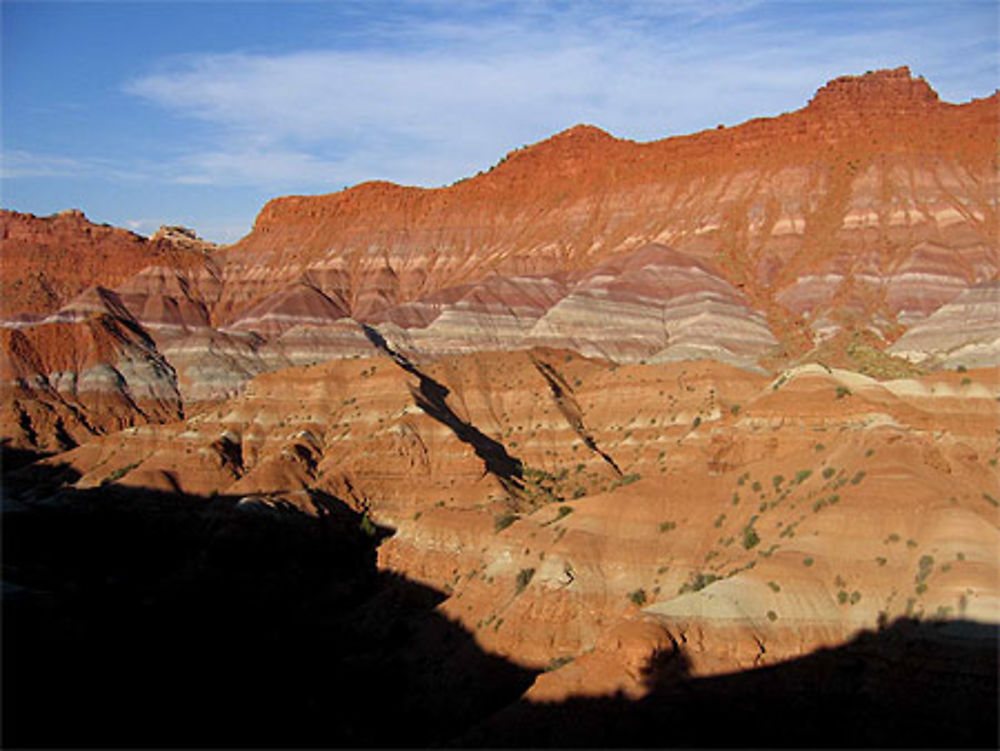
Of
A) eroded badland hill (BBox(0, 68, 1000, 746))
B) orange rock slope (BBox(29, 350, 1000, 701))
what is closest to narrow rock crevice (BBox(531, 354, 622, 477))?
eroded badland hill (BBox(0, 68, 1000, 746))

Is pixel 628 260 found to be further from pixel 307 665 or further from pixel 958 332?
pixel 307 665

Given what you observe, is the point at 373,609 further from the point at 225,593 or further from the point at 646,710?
the point at 646,710

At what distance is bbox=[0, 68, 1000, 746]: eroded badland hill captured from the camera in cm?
3375

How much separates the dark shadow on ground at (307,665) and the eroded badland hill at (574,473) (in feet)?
0.48

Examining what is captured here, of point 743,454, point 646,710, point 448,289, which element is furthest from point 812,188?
point 646,710

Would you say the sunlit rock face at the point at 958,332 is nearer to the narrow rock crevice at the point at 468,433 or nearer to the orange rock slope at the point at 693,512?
the orange rock slope at the point at 693,512

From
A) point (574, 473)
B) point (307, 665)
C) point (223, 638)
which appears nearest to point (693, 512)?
point (307, 665)

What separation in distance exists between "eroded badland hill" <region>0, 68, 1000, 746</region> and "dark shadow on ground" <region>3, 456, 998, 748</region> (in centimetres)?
15

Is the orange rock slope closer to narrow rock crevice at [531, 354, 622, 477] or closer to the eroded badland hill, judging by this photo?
the eroded badland hill

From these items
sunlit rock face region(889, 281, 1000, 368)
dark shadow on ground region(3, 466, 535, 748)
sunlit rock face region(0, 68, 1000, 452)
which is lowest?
dark shadow on ground region(3, 466, 535, 748)

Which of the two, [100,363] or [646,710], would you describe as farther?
[100,363]

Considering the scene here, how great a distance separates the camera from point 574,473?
75.2 metres

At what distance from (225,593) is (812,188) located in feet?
366

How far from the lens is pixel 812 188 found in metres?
148
